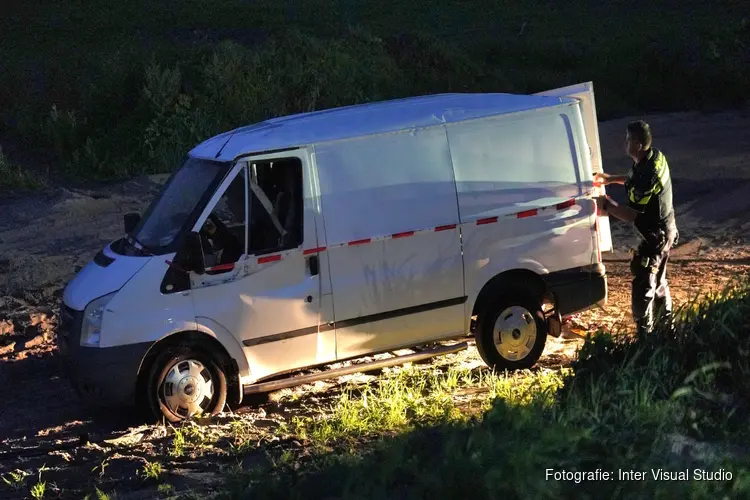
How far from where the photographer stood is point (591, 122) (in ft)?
29.5

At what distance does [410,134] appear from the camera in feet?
26.6

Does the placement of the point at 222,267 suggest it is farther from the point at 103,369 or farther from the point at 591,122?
the point at 591,122

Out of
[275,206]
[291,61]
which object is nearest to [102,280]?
[275,206]

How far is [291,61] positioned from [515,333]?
44.9ft

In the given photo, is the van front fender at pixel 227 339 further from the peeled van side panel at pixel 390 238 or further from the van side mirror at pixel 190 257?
the peeled van side panel at pixel 390 238

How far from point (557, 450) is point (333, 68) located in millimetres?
17004

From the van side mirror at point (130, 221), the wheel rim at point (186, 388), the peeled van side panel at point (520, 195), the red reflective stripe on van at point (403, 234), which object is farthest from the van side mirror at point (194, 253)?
the peeled van side panel at point (520, 195)

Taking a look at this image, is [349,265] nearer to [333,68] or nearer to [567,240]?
[567,240]

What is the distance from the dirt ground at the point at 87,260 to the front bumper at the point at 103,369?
28 centimetres

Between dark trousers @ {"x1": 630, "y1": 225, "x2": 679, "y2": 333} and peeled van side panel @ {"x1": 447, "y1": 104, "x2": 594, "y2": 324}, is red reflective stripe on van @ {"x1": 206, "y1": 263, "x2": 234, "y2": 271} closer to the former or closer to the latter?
peeled van side panel @ {"x1": 447, "y1": 104, "x2": 594, "y2": 324}

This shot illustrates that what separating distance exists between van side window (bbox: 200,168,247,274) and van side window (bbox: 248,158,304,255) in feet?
0.28

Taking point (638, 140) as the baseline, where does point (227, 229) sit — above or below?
below

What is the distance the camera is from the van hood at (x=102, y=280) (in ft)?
24.4

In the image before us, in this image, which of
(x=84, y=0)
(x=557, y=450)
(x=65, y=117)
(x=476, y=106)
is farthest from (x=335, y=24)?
(x=557, y=450)
